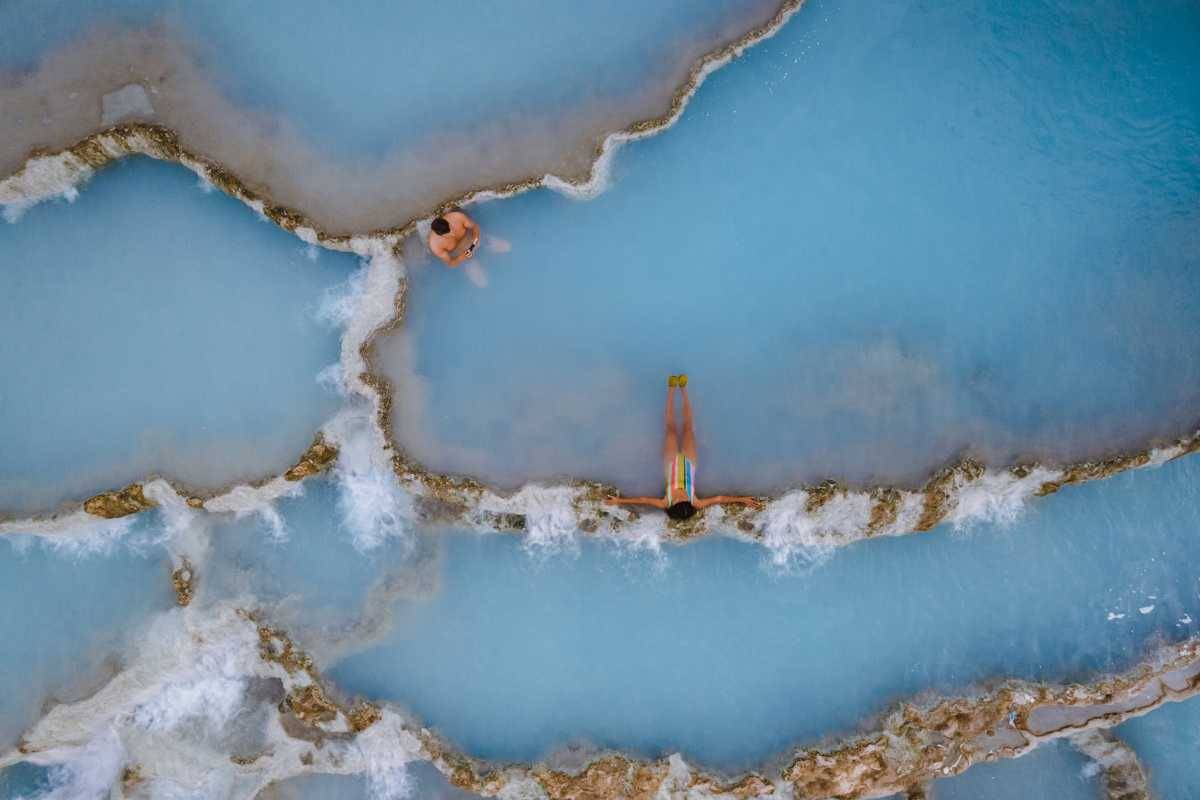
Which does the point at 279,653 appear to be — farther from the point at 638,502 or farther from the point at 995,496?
the point at 995,496

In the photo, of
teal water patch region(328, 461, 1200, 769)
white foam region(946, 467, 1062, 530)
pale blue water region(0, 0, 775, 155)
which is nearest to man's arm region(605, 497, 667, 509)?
teal water patch region(328, 461, 1200, 769)

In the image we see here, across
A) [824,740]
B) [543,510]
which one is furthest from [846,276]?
[824,740]

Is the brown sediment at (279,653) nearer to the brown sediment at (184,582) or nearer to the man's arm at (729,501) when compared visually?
the brown sediment at (184,582)

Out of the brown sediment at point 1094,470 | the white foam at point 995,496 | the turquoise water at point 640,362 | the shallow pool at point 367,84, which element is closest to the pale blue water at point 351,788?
the turquoise water at point 640,362

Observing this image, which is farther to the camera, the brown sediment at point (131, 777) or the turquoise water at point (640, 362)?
the turquoise water at point (640, 362)

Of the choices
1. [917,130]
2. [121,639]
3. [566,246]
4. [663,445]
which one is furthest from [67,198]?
[917,130]

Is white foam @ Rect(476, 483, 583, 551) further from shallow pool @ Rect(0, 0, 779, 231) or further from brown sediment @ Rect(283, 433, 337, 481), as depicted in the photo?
shallow pool @ Rect(0, 0, 779, 231)

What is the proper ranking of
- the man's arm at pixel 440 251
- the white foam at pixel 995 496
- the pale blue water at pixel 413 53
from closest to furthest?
the man's arm at pixel 440 251, the white foam at pixel 995 496, the pale blue water at pixel 413 53
